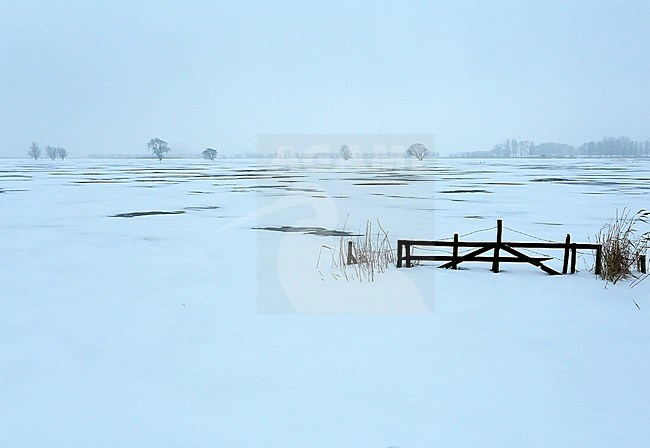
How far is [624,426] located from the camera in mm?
4934

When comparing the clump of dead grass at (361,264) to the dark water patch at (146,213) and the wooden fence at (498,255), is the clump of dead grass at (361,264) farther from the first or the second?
the dark water patch at (146,213)

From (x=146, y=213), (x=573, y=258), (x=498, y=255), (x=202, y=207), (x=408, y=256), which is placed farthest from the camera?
(x=202, y=207)

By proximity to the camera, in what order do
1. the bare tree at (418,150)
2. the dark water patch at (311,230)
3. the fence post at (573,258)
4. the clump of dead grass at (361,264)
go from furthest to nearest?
the bare tree at (418,150), the dark water patch at (311,230), the fence post at (573,258), the clump of dead grass at (361,264)

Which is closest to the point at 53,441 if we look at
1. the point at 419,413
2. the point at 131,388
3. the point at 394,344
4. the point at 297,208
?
the point at 131,388

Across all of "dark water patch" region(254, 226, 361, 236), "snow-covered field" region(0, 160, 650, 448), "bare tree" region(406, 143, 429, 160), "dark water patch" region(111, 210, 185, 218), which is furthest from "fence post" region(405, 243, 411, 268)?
"bare tree" region(406, 143, 429, 160)

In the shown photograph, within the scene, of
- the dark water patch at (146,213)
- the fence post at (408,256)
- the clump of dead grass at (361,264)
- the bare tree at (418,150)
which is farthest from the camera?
the bare tree at (418,150)

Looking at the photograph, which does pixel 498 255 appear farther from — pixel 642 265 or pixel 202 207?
pixel 202 207

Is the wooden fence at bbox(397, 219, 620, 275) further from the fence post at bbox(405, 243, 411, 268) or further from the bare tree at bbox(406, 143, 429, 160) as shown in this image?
the bare tree at bbox(406, 143, 429, 160)

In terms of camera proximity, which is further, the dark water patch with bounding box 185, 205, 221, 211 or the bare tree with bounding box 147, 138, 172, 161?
the bare tree with bounding box 147, 138, 172, 161

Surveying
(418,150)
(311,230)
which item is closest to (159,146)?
(418,150)

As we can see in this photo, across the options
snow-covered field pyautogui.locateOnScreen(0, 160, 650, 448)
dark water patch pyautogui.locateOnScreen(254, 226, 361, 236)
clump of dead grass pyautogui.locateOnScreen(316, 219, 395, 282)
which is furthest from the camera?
dark water patch pyautogui.locateOnScreen(254, 226, 361, 236)

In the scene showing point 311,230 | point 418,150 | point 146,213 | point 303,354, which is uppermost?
point 418,150

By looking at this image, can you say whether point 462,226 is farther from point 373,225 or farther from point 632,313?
point 632,313

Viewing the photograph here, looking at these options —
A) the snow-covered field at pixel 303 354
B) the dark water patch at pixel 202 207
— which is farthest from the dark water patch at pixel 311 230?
the dark water patch at pixel 202 207
